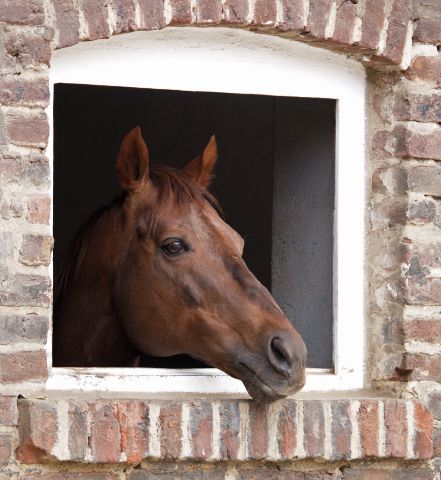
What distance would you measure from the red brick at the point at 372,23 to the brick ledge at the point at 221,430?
1.19 meters

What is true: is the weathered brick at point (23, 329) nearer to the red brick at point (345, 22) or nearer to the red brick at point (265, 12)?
the red brick at point (265, 12)

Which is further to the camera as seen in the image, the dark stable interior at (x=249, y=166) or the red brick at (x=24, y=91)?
the dark stable interior at (x=249, y=166)

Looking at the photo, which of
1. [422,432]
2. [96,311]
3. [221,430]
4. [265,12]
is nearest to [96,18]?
[265,12]

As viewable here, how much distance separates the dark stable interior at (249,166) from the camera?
4309mm

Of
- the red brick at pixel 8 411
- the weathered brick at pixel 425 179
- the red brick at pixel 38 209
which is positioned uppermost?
the weathered brick at pixel 425 179

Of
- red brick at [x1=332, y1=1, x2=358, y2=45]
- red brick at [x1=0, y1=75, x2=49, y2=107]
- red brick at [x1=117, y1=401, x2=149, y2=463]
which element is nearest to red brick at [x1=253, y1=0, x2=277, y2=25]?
red brick at [x1=332, y1=1, x2=358, y2=45]

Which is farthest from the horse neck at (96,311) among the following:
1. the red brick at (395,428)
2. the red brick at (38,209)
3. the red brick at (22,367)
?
the red brick at (395,428)

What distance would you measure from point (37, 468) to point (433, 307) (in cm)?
143

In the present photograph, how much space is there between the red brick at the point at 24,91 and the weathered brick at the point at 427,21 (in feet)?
4.32

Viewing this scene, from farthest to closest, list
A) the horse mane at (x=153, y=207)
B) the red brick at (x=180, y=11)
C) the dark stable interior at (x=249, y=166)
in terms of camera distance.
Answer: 1. the dark stable interior at (x=249, y=166)
2. the horse mane at (x=153, y=207)
3. the red brick at (x=180, y=11)

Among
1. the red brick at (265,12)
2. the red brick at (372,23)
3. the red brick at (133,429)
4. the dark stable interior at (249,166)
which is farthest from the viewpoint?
the dark stable interior at (249,166)

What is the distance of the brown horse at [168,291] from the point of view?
141 inches

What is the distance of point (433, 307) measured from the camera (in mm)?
3928

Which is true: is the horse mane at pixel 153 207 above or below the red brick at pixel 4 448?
above
